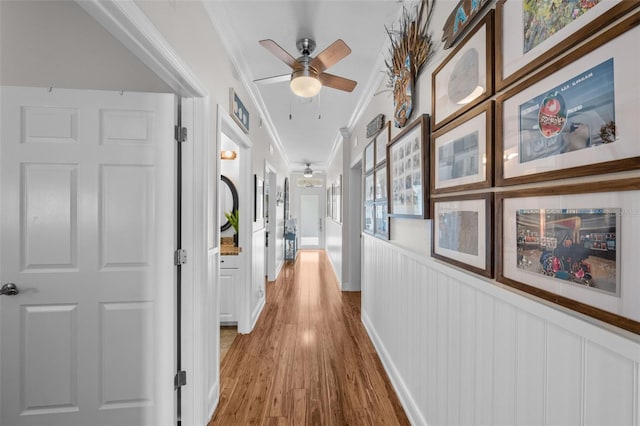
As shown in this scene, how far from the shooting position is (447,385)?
50.4 inches

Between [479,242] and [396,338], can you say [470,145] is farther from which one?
[396,338]

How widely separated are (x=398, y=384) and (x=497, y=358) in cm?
119

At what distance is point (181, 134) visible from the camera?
5.13 ft

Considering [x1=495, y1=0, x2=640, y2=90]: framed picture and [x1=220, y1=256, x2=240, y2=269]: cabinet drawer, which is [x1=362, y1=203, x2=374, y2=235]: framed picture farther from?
[x1=495, y1=0, x2=640, y2=90]: framed picture

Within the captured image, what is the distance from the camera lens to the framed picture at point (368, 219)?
293cm

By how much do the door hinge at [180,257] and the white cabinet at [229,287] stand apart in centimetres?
132

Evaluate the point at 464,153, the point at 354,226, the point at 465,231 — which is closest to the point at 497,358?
the point at 465,231

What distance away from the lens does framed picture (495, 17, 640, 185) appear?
0.56 metres

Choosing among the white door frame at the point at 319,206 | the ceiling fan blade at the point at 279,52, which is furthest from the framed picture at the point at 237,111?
the white door frame at the point at 319,206

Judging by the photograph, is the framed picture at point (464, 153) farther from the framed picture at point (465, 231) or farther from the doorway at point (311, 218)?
the doorway at point (311, 218)

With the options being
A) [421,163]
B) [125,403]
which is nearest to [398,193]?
[421,163]

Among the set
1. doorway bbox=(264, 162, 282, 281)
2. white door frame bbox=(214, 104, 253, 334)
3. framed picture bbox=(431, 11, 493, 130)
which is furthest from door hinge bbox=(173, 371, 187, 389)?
doorway bbox=(264, 162, 282, 281)

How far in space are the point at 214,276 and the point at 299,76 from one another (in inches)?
60.2

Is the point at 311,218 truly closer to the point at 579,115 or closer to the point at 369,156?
the point at 369,156
